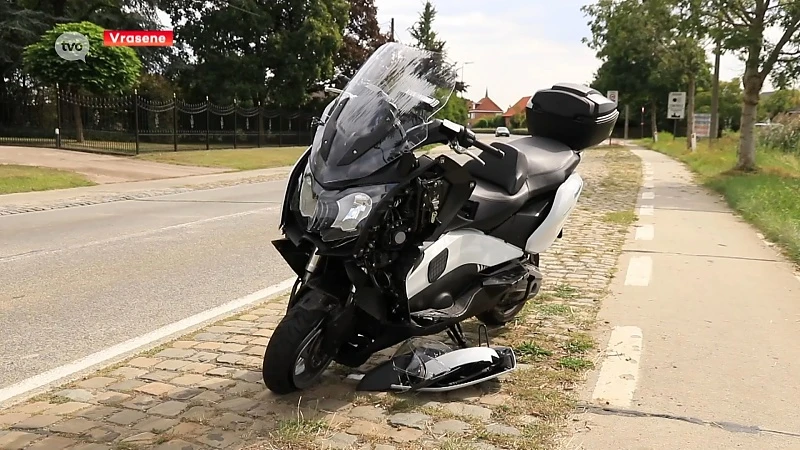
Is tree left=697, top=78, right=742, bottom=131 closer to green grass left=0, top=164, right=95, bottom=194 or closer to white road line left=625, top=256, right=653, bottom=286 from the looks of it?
green grass left=0, top=164, right=95, bottom=194

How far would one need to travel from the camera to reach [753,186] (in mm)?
14344

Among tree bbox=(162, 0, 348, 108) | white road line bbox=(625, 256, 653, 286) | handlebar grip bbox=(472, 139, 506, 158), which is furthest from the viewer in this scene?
tree bbox=(162, 0, 348, 108)

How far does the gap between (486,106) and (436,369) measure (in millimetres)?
138384

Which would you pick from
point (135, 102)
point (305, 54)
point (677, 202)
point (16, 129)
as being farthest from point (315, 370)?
point (305, 54)

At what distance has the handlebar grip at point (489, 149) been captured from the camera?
3674mm

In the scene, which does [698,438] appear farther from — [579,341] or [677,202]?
[677,202]

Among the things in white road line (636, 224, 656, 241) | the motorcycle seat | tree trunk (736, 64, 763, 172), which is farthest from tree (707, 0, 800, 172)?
the motorcycle seat

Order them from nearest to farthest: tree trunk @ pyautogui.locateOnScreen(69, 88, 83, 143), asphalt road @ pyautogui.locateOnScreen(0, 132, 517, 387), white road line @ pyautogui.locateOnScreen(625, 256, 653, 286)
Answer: asphalt road @ pyautogui.locateOnScreen(0, 132, 517, 387), white road line @ pyautogui.locateOnScreen(625, 256, 653, 286), tree trunk @ pyautogui.locateOnScreen(69, 88, 83, 143)

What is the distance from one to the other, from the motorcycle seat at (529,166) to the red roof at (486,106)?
132m

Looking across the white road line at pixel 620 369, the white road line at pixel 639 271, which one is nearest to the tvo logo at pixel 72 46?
the white road line at pixel 639 271

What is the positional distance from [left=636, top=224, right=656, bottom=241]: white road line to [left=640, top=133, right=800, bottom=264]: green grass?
1.41 metres

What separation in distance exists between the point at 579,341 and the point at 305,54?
35.8 metres

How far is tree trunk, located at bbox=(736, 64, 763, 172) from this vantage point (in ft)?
61.0

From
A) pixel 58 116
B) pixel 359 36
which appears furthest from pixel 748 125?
pixel 359 36
